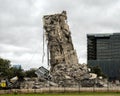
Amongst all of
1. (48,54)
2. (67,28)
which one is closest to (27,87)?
(48,54)

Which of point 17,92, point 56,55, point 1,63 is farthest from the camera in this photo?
point 1,63

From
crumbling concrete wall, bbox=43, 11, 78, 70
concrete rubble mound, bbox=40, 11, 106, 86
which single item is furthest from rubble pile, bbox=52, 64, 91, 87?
crumbling concrete wall, bbox=43, 11, 78, 70

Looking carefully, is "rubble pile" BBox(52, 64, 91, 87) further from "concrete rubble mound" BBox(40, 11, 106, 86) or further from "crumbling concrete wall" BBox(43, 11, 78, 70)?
"crumbling concrete wall" BBox(43, 11, 78, 70)

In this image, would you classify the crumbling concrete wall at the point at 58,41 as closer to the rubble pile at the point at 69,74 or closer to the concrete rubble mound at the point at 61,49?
the concrete rubble mound at the point at 61,49

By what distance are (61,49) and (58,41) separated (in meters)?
1.25

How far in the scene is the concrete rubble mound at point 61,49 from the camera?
6669 cm

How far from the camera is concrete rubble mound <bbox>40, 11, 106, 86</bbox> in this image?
66.7m

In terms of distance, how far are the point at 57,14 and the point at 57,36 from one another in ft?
10.6

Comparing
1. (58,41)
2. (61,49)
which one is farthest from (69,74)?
(58,41)

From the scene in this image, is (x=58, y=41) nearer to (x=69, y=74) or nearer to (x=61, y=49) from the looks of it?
(x=61, y=49)

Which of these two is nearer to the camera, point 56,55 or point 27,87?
point 27,87

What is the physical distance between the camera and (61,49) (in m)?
68.8

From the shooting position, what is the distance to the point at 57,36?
226ft

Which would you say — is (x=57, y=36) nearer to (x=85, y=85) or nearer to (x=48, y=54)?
(x=48, y=54)
